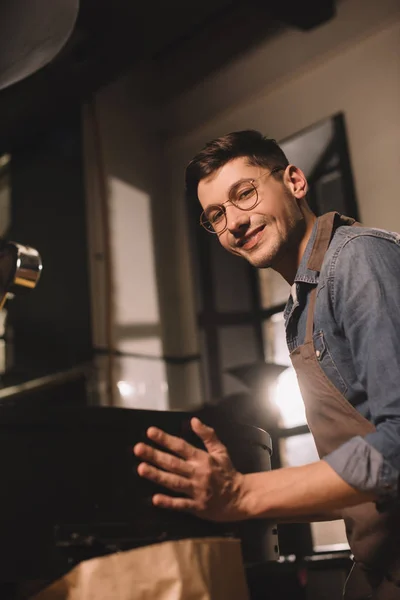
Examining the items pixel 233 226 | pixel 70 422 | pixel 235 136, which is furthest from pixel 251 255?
pixel 70 422

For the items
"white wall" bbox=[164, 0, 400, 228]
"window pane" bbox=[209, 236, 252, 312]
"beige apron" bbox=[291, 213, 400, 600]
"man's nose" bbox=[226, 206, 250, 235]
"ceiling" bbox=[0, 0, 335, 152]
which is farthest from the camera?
"window pane" bbox=[209, 236, 252, 312]

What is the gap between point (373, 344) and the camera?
2.97 feet

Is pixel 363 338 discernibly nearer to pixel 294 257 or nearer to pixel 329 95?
pixel 294 257

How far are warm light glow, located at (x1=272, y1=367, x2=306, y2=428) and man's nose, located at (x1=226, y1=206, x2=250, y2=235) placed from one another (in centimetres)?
177

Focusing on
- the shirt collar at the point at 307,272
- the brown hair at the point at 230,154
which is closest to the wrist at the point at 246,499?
the shirt collar at the point at 307,272

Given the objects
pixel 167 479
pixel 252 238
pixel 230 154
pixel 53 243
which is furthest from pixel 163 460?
pixel 53 243

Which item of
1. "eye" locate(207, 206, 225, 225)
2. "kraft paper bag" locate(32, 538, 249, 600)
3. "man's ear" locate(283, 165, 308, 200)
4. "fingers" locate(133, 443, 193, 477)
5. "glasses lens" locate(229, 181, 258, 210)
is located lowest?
"kraft paper bag" locate(32, 538, 249, 600)

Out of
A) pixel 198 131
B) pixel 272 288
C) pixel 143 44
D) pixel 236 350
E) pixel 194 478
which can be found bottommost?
pixel 194 478

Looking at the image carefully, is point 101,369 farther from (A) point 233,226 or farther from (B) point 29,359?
(A) point 233,226

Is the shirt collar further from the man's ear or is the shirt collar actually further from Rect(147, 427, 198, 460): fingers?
Rect(147, 427, 198, 460): fingers

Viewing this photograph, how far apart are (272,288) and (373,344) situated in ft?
8.10

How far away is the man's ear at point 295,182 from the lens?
1.36m

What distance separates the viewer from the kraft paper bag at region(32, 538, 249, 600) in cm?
78

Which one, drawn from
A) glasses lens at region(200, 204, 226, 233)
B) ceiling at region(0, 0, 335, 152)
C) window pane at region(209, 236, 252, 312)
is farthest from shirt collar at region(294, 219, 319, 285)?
window pane at region(209, 236, 252, 312)
